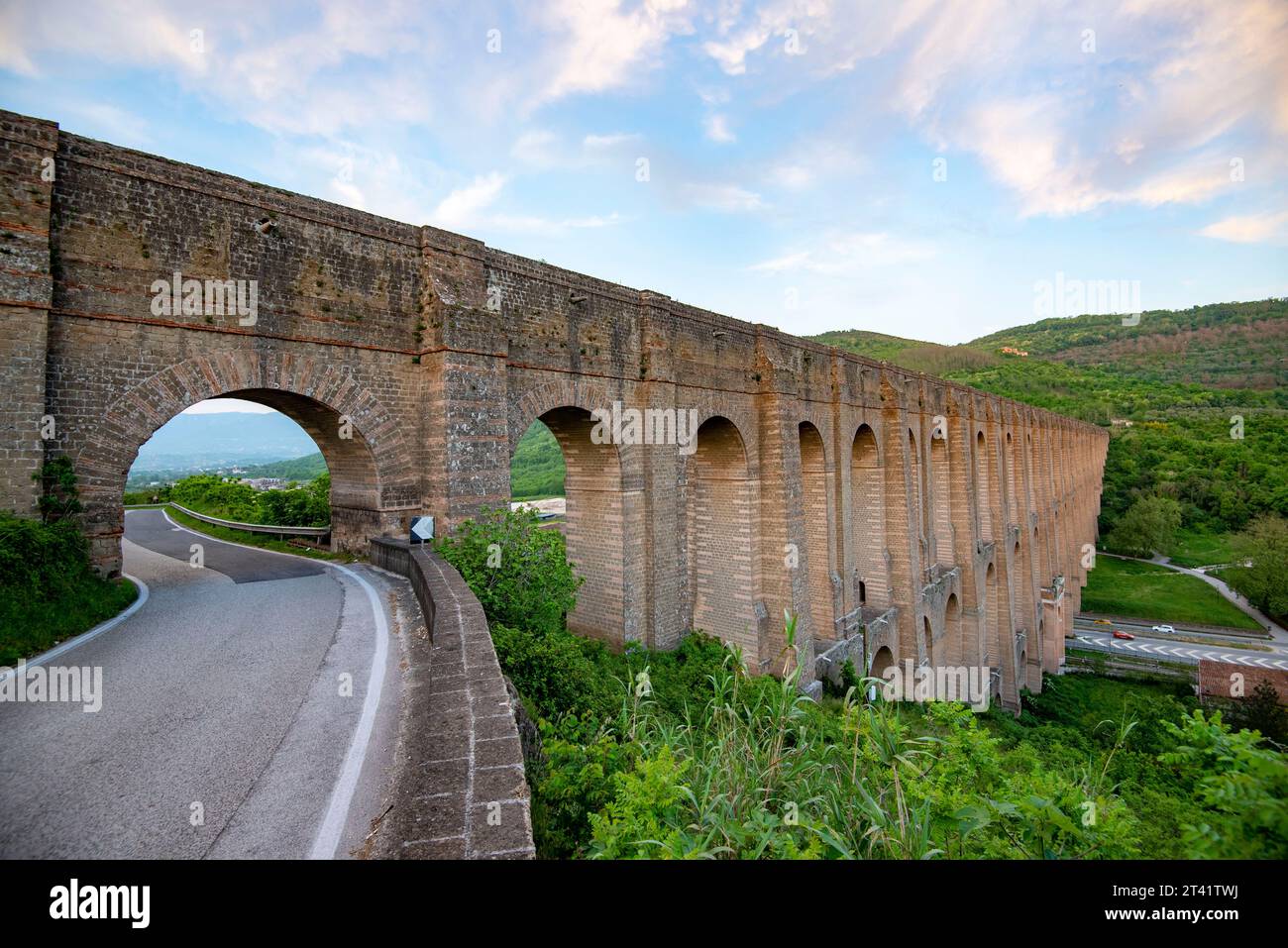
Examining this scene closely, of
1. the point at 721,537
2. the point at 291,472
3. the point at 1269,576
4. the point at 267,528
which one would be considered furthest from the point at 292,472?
the point at 1269,576

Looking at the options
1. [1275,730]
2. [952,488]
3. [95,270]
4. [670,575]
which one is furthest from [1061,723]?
[95,270]

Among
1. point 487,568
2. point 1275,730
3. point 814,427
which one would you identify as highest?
point 814,427

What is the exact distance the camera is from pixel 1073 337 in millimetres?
155500

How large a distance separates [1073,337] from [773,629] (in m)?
185

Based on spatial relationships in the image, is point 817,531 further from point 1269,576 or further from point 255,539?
point 1269,576

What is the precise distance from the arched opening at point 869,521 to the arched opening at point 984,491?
429 inches

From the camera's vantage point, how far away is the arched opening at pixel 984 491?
2827 centimetres

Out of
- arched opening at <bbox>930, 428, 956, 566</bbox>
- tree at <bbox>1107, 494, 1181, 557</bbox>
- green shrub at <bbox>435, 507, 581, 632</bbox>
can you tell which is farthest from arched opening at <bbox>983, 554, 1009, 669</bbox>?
tree at <bbox>1107, 494, 1181, 557</bbox>

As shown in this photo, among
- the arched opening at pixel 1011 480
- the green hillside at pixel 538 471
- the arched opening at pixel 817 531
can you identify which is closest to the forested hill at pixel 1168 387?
the arched opening at pixel 1011 480

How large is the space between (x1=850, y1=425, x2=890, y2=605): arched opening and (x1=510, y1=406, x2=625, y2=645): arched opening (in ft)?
35.2

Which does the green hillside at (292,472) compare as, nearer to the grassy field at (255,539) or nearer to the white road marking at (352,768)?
the grassy field at (255,539)

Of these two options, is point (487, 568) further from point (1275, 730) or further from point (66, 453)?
point (1275, 730)

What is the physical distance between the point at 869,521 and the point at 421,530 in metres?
16.0
